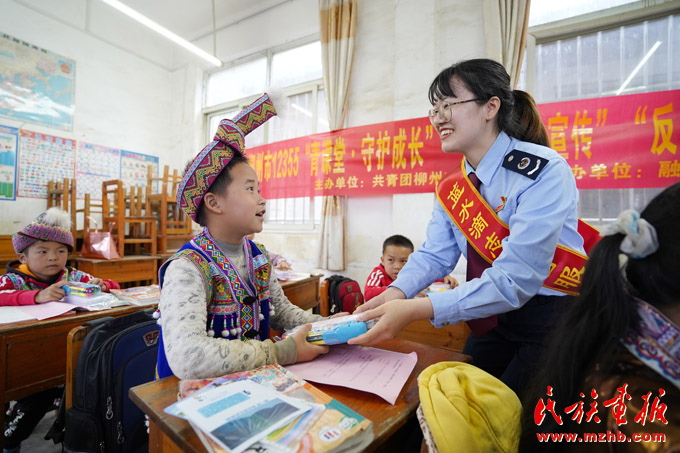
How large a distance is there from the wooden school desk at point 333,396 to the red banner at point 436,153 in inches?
95.5

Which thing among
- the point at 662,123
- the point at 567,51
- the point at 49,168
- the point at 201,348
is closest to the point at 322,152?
the point at 567,51

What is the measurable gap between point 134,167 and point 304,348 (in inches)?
227

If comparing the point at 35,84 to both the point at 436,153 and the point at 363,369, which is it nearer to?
the point at 436,153

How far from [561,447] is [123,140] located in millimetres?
6317

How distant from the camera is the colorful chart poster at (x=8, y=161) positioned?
3.95m

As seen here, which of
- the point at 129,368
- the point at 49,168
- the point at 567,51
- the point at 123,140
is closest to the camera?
the point at 129,368

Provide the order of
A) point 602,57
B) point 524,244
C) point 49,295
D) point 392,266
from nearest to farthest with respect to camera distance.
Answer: point 524,244
point 49,295
point 392,266
point 602,57

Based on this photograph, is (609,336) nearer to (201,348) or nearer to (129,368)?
(201,348)

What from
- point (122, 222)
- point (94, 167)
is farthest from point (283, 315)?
point (94, 167)

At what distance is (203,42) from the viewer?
5.37m

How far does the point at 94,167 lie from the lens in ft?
15.8

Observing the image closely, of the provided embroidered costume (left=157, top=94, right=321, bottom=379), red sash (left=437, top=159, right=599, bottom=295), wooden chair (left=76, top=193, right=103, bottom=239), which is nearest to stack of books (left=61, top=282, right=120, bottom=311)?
embroidered costume (left=157, top=94, right=321, bottom=379)

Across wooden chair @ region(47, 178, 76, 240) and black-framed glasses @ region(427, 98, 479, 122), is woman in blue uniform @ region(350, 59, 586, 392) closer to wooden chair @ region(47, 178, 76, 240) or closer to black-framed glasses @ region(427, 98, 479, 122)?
black-framed glasses @ region(427, 98, 479, 122)

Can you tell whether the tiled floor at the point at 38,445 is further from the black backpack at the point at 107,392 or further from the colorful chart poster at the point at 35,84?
the colorful chart poster at the point at 35,84
